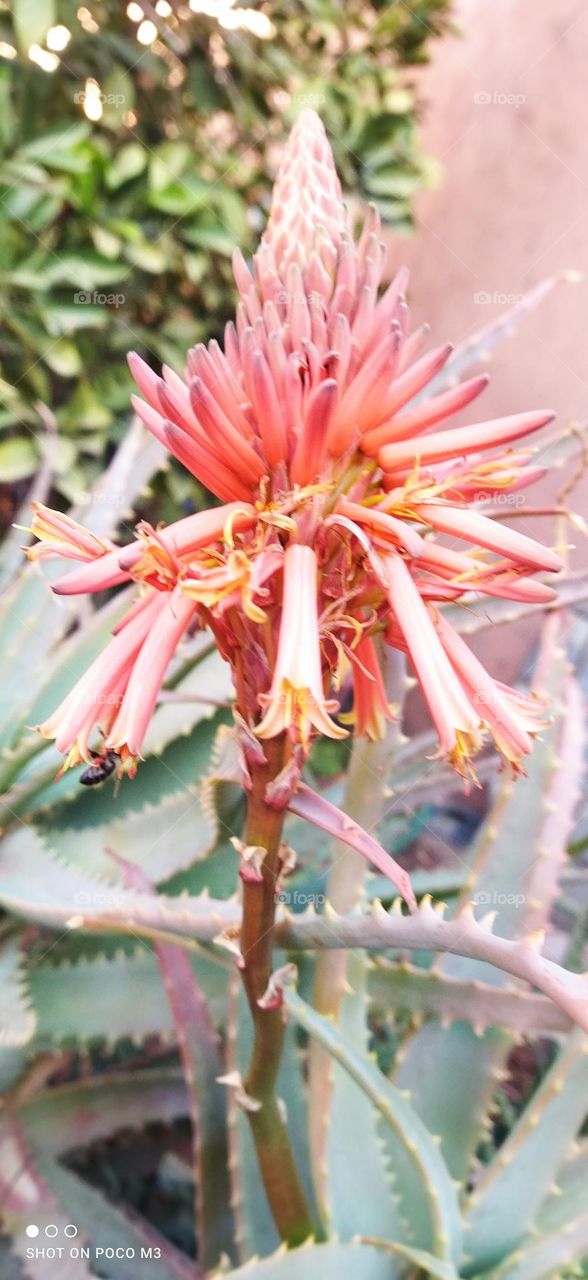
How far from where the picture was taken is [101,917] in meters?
0.52

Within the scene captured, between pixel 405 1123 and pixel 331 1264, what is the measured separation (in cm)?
11

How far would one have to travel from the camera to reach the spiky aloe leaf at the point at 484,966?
25.8 inches

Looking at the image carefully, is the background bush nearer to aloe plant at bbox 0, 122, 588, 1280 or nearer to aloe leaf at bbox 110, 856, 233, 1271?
aloe plant at bbox 0, 122, 588, 1280

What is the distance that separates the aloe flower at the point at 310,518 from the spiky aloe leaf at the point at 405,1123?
0.72ft

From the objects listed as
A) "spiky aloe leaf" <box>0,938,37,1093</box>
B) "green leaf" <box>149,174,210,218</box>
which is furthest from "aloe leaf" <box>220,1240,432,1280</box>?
"green leaf" <box>149,174,210,218</box>

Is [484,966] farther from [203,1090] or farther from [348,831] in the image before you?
[348,831]

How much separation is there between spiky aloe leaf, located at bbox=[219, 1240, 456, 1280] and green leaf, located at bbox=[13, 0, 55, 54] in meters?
1.35

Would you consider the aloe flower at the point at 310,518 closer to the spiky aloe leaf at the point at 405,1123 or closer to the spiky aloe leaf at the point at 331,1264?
the spiky aloe leaf at the point at 405,1123

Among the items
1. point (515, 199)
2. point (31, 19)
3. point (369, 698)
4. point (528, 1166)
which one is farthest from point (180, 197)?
point (528, 1166)

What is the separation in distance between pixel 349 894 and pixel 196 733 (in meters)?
0.35

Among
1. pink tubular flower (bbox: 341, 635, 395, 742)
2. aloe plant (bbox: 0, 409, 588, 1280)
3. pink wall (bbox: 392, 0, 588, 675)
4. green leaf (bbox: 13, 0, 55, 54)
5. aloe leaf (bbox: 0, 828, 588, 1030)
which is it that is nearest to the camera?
aloe leaf (bbox: 0, 828, 588, 1030)

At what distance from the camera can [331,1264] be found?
0.52 meters

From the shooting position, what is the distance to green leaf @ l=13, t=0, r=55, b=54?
1.04 meters

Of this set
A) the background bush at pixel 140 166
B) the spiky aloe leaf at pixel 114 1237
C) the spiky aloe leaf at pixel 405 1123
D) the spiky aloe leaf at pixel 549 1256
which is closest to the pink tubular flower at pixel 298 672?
the spiky aloe leaf at pixel 405 1123
